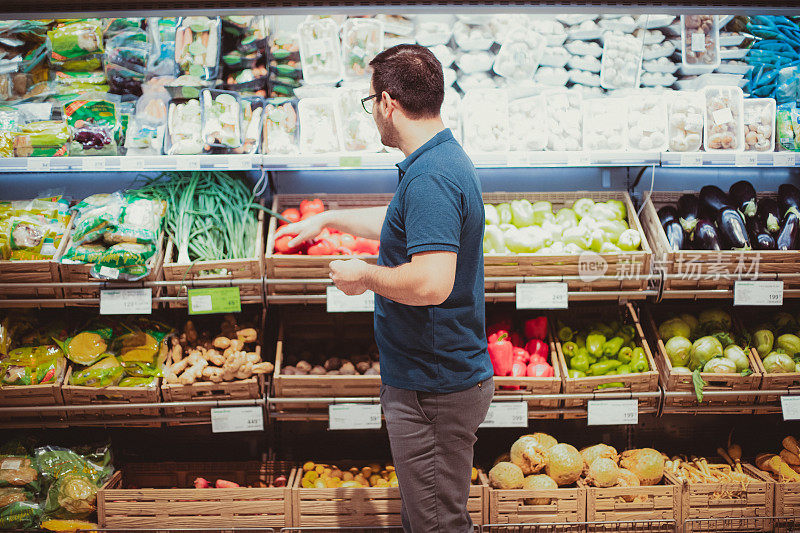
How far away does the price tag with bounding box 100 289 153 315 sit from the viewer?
2566mm

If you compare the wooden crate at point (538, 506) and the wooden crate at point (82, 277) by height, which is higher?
the wooden crate at point (82, 277)

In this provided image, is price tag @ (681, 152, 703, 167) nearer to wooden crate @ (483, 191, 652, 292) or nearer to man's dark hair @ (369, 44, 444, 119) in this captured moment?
wooden crate @ (483, 191, 652, 292)

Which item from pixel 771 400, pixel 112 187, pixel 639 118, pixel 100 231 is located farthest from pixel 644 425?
pixel 112 187

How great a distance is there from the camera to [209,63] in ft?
9.23

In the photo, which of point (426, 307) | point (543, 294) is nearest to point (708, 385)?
point (543, 294)

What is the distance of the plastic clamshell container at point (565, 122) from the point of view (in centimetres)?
276

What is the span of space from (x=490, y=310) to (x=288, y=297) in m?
1.03

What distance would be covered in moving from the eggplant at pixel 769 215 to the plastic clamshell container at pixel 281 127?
81.8 inches

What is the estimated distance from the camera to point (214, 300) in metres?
2.60

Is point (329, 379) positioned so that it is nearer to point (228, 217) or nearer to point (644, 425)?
point (228, 217)

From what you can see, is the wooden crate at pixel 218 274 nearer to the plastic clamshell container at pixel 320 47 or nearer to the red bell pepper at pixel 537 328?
the plastic clamshell container at pixel 320 47

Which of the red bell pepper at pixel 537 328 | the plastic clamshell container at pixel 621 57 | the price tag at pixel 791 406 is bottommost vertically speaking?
the price tag at pixel 791 406

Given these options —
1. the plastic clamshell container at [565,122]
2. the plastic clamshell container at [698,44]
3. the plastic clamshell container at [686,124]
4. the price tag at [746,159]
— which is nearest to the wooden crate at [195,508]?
the plastic clamshell container at [565,122]

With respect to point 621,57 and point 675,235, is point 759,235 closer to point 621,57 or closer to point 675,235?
point 675,235
